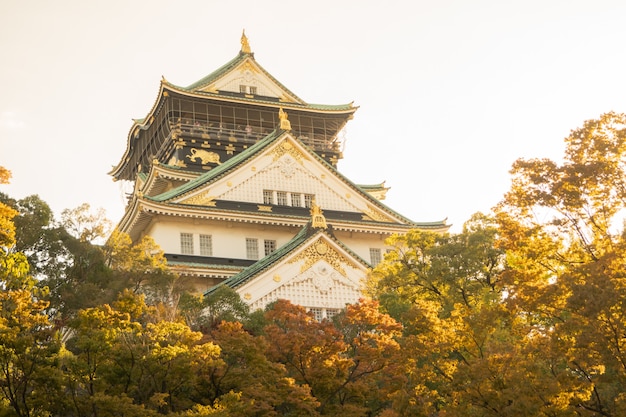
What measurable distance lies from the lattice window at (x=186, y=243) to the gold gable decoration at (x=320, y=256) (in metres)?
7.88

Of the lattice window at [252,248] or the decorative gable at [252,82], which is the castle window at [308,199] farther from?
the decorative gable at [252,82]

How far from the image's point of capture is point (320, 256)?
120 ft

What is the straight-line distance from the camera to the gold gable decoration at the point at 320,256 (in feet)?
120

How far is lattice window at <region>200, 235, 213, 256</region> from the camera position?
42719 mm

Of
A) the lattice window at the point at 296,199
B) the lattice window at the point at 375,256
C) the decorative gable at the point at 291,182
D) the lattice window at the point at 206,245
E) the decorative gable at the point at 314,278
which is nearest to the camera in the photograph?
the decorative gable at the point at 314,278

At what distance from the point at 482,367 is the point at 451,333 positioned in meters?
3.20

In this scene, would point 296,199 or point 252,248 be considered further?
point 296,199

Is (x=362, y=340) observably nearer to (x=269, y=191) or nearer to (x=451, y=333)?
(x=451, y=333)

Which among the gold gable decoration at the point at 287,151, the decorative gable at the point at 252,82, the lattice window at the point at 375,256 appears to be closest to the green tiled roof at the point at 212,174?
the gold gable decoration at the point at 287,151

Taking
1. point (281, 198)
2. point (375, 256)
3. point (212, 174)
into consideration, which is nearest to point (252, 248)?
point (281, 198)

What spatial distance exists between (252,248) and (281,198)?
3.63m

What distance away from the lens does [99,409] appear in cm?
2188

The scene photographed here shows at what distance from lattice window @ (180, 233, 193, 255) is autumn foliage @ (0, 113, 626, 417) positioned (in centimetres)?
1305

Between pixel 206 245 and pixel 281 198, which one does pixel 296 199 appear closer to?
pixel 281 198
